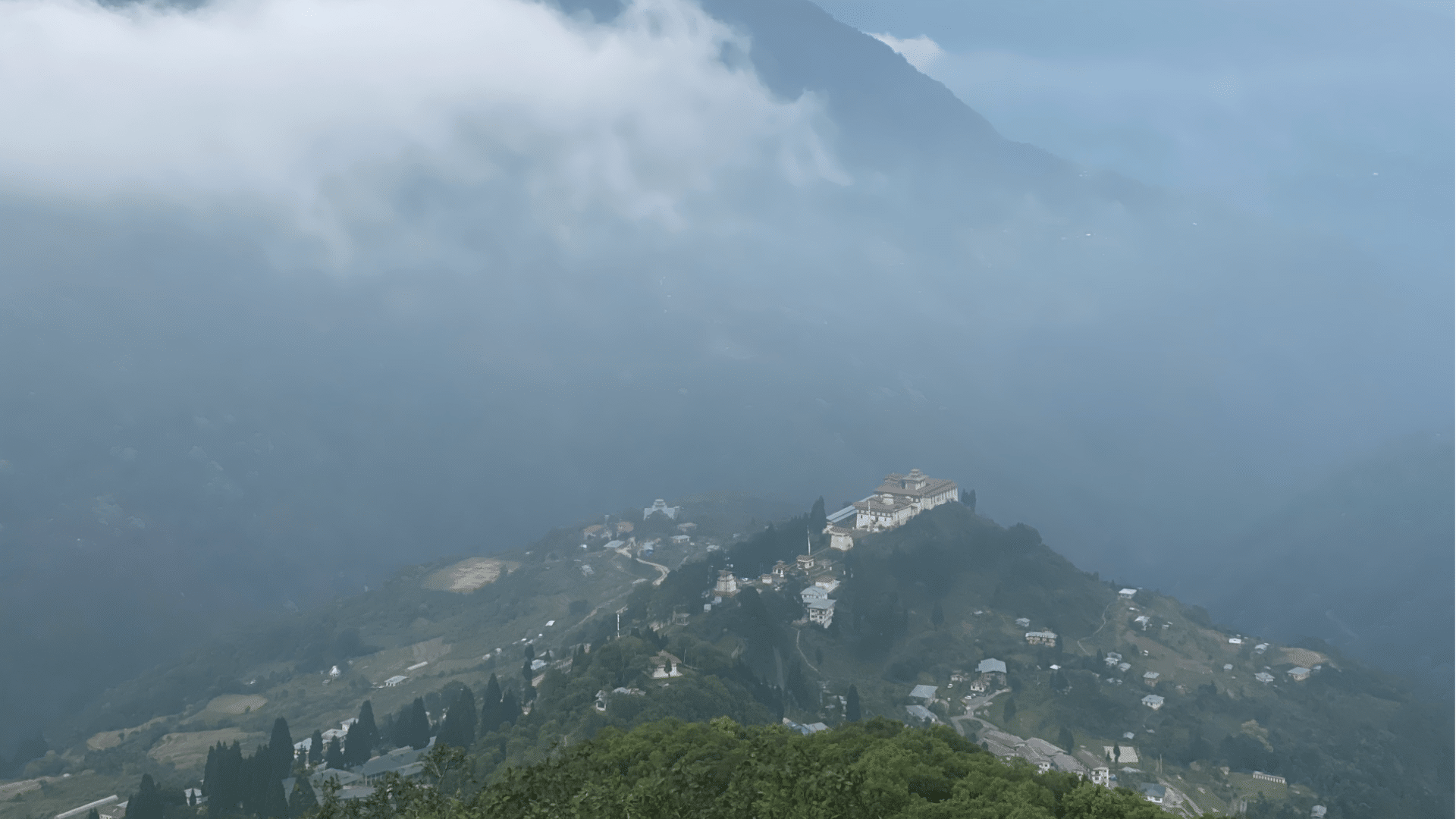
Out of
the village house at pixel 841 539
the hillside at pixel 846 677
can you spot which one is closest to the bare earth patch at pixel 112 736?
the hillside at pixel 846 677

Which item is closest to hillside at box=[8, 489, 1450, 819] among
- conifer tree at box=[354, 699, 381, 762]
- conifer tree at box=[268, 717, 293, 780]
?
conifer tree at box=[354, 699, 381, 762]

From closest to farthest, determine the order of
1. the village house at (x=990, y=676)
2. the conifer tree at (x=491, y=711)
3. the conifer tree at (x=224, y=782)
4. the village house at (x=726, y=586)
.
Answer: the conifer tree at (x=224, y=782) < the conifer tree at (x=491, y=711) < the village house at (x=990, y=676) < the village house at (x=726, y=586)

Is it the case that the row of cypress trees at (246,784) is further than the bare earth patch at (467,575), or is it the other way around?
the bare earth patch at (467,575)

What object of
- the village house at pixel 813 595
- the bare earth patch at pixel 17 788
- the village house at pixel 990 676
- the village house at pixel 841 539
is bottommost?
the bare earth patch at pixel 17 788

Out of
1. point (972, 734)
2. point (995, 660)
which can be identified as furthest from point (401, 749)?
point (995, 660)

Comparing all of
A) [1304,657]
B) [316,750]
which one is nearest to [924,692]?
[1304,657]

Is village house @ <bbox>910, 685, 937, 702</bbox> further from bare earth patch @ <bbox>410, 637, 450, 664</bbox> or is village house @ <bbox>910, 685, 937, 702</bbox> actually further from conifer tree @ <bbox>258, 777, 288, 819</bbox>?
bare earth patch @ <bbox>410, 637, 450, 664</bbox>

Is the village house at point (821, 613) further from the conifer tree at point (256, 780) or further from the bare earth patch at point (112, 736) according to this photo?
the bare earth patch at point (112, 736)

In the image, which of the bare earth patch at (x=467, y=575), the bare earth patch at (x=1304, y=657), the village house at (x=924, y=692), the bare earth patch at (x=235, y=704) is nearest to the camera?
the village house at (x=924, y=692)
